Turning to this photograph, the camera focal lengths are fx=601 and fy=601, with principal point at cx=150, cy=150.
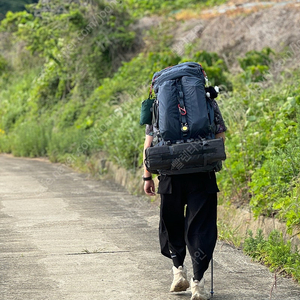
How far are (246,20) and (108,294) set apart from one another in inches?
530

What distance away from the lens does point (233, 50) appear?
52.8 feet

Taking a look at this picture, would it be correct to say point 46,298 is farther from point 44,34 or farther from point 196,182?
point 44,34

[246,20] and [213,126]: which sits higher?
[246,20]

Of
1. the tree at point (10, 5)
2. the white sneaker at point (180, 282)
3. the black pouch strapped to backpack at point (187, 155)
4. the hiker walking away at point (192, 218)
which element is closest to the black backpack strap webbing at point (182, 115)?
the black pouch strapped to backpack at point (187, 155)

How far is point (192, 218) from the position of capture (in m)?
4.76

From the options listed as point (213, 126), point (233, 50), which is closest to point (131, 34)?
point (233, 50)

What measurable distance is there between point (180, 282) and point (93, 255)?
147 cm

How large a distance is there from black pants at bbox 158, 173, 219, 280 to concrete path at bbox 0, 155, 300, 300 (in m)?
0.38

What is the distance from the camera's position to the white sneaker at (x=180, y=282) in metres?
4.84

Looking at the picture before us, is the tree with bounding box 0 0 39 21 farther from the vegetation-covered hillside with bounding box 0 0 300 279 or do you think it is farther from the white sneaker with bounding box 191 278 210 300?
the white sneaker with bounding box 191 278 210 300

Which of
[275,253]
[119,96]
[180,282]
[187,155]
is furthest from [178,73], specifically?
[119,96]

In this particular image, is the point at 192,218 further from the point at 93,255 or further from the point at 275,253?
the point at 93,255

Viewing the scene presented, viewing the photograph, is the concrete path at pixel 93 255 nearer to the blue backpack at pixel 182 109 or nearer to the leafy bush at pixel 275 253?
the leafy bush at pixel 275 253

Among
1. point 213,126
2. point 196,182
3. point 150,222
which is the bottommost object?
point 150,222
